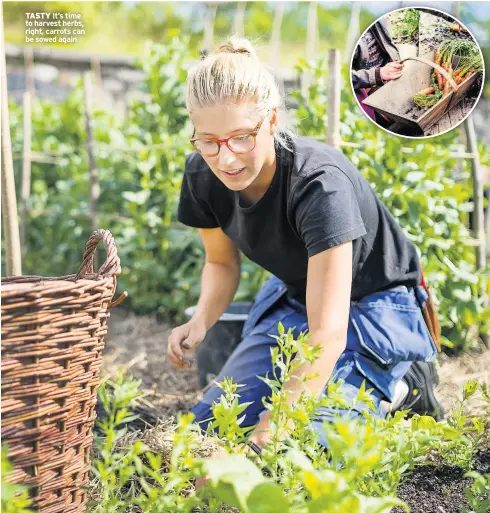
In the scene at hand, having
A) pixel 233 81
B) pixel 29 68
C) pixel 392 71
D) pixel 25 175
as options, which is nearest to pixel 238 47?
pixel 233 81

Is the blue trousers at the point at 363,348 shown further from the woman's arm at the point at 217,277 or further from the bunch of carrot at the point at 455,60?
the bunch of carrot at the point at 455,60

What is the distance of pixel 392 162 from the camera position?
2725 mm

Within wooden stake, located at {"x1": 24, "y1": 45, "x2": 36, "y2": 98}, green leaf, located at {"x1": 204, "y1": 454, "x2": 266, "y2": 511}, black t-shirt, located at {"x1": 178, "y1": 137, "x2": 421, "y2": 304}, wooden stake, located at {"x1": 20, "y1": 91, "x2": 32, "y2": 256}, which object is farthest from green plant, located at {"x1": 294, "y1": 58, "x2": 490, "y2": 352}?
wooden stake, located at {"x1": 24, "y1": 45, "x2": 36, "y2": 98}

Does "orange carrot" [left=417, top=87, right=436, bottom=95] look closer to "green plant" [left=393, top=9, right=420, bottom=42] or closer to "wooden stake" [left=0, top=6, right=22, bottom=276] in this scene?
"green plant" [left=393, top=9, right=420, bottom=42]

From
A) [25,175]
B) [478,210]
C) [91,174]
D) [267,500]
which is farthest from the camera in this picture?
[25,175]

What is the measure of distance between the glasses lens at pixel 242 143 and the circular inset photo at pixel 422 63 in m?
0.63

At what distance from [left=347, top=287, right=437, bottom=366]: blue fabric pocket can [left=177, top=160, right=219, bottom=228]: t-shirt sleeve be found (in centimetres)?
48

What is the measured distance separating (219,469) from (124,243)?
2.87m

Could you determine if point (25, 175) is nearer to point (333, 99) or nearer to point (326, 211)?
point (333, 99)

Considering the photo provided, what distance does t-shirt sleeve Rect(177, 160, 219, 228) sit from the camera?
201 cm

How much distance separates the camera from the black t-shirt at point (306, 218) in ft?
5.38

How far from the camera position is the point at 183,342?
1.86 m

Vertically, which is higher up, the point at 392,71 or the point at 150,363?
the point at 392,71

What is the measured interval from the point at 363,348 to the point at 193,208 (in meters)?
0.62
